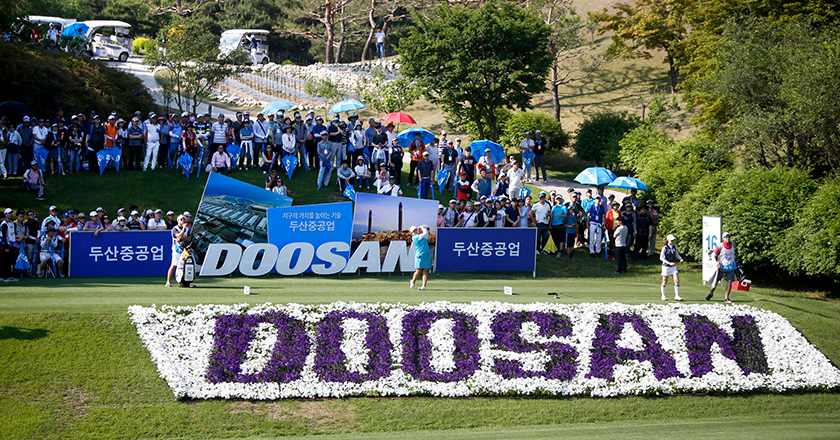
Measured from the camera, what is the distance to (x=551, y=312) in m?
16.0

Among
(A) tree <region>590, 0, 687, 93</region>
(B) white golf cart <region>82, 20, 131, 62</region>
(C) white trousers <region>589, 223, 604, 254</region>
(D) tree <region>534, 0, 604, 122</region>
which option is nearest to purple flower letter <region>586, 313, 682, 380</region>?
(C) white trousers <region>589, 223, 604, 254</region>

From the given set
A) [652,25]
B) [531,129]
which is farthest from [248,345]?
[652,25]

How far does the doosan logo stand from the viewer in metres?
18.0

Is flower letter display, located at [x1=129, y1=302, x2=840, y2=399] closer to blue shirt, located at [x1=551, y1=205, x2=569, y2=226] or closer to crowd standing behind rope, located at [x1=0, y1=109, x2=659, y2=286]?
crowd standing behind rope, located at [x1=0, y1=109, x2=659, y2=286]

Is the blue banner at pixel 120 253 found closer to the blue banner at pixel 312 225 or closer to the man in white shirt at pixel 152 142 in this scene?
the blue banner at pixel 312 225

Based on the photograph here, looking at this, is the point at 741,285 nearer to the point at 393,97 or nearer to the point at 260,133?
the point at 260,133

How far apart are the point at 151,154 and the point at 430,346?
13777 mm

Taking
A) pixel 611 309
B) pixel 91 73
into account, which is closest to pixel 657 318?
pixel 611 309

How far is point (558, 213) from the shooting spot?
71.3 ft

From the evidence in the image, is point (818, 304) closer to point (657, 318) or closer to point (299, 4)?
point (657, 318)

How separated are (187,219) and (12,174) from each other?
915 centimetres

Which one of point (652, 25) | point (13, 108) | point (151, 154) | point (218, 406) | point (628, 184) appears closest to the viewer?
point (218, 406)

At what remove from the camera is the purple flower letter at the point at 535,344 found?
14.3 metres

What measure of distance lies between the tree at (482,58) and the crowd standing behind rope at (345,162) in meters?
8.17
